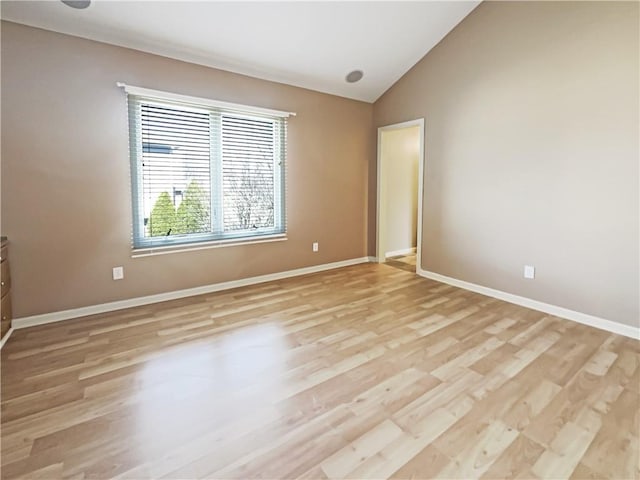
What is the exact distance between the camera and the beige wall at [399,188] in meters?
5.29

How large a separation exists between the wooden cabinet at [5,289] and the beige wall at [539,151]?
4.32 metres

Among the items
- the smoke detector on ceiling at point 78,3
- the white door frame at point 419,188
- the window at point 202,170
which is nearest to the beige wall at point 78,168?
the window at point 202,170

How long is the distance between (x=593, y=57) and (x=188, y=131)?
380cm

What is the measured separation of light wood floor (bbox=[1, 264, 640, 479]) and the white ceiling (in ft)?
8.37

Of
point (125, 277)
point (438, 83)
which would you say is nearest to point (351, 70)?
point (438, 83)

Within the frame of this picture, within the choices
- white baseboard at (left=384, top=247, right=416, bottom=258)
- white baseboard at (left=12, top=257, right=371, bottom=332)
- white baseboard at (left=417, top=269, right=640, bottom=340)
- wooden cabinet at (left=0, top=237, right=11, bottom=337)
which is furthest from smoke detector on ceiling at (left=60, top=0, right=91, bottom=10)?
white baseboard at (left=384, top=247, right=416, bottom=258)

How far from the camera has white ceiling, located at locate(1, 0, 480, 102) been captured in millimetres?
2785

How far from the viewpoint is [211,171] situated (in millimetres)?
3740

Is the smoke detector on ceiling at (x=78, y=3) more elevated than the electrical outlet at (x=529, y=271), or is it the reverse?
the smoke detector on ceiling at (x=78, y=3)

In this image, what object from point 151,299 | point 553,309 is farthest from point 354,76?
point 151,299

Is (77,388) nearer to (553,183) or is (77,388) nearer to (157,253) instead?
(157,253)

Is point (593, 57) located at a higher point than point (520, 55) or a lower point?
lower

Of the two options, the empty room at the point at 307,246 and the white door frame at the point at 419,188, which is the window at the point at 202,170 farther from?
the white door frame at the point at 419,188

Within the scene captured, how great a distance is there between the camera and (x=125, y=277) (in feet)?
10.9
